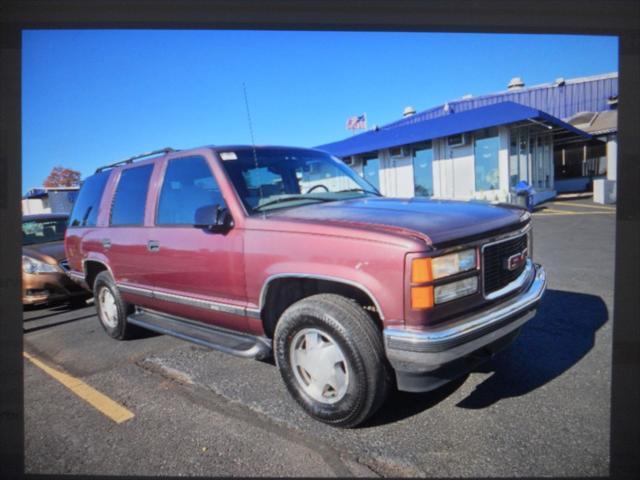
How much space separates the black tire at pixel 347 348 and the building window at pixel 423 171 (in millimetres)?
15903

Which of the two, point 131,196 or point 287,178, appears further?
point 131,196

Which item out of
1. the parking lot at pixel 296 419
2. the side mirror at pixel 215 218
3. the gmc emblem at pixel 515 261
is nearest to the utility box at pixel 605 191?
the parking lot at pixel 296 419

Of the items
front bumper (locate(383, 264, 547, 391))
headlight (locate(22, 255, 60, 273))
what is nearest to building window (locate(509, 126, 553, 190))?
front bumper (locate(383, 264, 547, 391))

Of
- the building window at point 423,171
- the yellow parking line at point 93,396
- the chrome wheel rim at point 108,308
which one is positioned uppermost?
the building window at point 423,171

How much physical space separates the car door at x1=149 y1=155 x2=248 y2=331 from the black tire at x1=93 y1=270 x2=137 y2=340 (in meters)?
0.79

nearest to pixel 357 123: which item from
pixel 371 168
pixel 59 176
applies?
pixel 371 168

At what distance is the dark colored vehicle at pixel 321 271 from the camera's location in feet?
7.16

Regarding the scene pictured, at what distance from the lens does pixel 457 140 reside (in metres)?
16.3

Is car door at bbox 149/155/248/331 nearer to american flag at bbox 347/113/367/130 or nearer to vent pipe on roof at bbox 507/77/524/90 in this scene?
american flag at bbox 347/113/367/130

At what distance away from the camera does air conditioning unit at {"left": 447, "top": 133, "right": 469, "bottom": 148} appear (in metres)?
16.0

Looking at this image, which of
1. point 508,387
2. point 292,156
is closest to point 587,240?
point 508,387

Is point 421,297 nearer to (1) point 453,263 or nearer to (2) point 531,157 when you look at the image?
(1) point 453,263

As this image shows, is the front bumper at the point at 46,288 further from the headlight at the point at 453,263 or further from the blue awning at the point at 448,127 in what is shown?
the blue awning at the point at 448,127

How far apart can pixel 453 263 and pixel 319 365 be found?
A: 3.42 ft
